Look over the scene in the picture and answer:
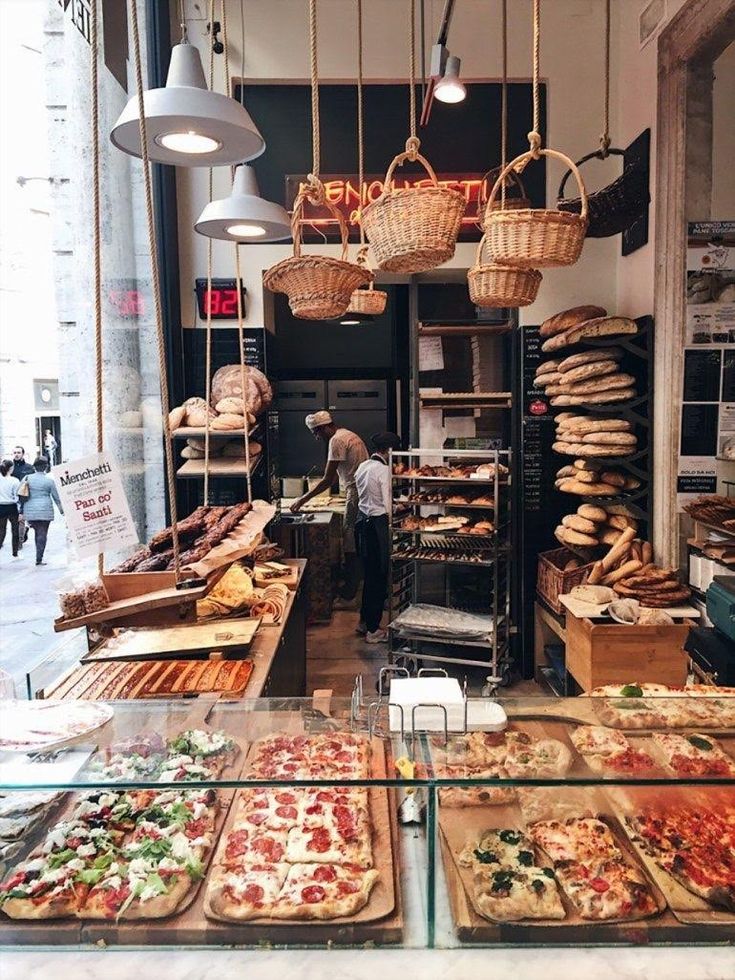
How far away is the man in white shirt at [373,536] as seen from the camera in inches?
259

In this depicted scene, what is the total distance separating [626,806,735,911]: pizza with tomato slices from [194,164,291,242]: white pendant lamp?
9.80ft

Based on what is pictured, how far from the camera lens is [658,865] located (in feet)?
5.54

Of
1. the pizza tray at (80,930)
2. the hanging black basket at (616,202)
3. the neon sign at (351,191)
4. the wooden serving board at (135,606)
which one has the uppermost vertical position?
the neon sign at (351,191)

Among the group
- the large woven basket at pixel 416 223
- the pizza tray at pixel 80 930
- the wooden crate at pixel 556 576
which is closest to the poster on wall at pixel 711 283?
the wooden crate at pixel 556 576

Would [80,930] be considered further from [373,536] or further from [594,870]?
[373,536]

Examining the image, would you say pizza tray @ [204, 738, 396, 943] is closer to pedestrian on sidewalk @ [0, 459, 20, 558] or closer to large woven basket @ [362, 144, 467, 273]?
large woven basket @ [362, 144, 467, 273]

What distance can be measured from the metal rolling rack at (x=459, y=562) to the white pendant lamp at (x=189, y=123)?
2967 mm

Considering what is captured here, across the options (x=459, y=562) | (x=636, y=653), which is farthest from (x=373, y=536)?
(x=636, y=653)

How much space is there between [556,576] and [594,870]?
138 inches

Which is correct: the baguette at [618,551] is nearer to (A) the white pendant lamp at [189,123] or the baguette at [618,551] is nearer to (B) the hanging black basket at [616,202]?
(B) the hanging black basket at [616,202]

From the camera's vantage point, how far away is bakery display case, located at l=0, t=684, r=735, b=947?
1.52m

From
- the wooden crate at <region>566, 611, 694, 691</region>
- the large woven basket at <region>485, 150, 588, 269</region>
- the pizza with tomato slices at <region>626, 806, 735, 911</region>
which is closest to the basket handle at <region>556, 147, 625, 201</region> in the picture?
the large woven basket at <region>485, 150, 588, 269</region>

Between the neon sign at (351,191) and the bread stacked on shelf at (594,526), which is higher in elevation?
the neon sign at (351,191)

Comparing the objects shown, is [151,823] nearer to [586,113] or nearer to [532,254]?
[532,254]
